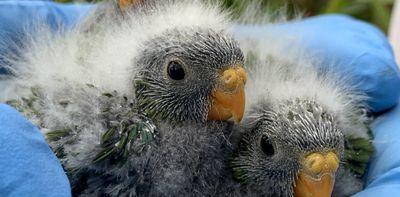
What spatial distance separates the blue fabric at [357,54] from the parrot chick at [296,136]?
8 cm

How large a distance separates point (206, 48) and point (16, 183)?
0.28 metres

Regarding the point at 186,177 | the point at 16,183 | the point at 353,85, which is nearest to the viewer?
the point at 16,183

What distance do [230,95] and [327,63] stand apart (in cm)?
32

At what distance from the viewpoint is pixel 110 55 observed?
775 millimetres

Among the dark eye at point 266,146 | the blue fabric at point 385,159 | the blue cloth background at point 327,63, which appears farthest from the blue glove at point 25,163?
the blue fabric at point 385,159

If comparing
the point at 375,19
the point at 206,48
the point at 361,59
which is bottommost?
the point at 375,19

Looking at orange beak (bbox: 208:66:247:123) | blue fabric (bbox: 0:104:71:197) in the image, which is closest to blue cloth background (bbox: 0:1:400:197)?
blue fabric (bbox: 0:104:71:197)

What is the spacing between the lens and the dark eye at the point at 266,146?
0.74 meters

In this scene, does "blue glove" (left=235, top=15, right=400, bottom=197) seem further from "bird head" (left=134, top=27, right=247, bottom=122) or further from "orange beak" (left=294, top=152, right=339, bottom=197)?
"bird head" (left=134, top=27, right=247, bottom=122)

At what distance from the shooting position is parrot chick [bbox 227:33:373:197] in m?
0.71

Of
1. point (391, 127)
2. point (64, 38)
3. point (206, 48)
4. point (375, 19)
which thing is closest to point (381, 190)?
point (391, 127)

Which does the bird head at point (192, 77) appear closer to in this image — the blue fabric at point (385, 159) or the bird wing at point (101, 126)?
the bird wing at point (101, 126)

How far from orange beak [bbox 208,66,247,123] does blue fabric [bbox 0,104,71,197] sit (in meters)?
0.22

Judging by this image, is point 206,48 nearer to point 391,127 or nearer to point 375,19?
point 391,127
